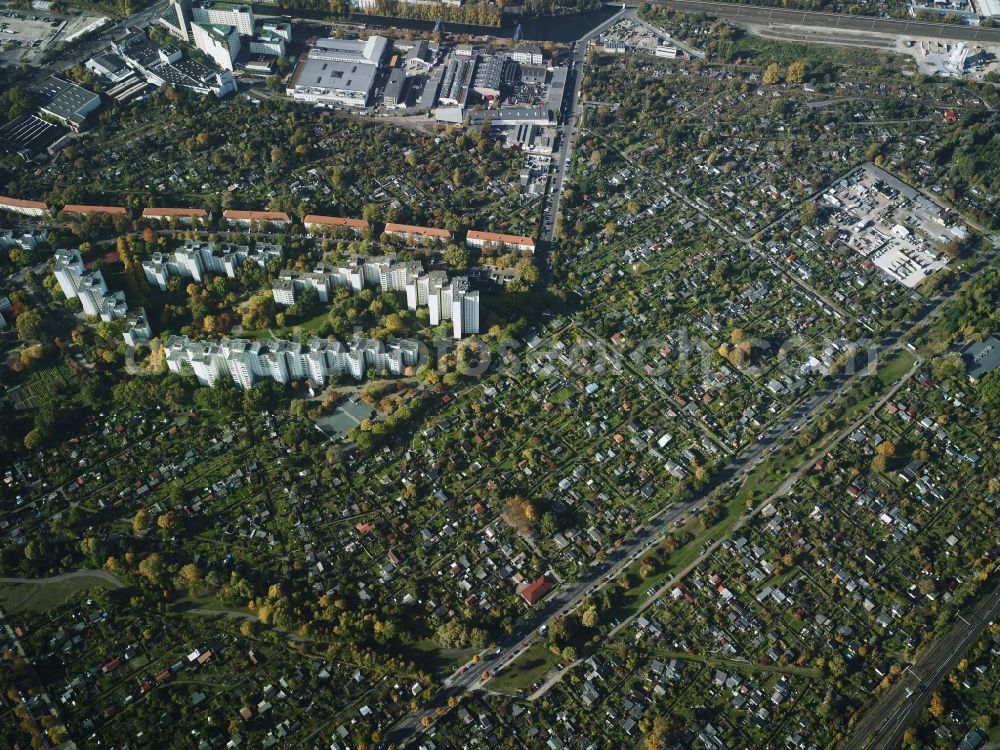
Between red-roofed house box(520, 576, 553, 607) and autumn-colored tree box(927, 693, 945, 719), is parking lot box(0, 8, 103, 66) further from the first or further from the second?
autumn-colored tree box(927, 693, 945, 719)

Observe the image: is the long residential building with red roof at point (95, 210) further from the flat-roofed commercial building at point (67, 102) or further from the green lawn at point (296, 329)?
the green lawn at point (296, 329)

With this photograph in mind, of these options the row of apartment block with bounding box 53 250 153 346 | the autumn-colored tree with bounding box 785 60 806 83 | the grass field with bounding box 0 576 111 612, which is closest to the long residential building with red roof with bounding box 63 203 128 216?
the row of apartment block with bounding box 53 250 153 346

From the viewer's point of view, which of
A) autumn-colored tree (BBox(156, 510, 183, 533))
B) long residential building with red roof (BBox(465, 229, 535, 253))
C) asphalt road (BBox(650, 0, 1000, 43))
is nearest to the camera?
autumn-colored tree (BBox(156, 510, 183, 533))

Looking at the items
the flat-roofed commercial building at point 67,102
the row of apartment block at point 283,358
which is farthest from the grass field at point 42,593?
the flat-roofed commercial building at point 67,102

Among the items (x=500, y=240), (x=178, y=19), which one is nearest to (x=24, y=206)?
(x=178, y=19)

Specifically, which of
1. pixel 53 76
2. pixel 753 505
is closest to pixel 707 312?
pixel 753 505

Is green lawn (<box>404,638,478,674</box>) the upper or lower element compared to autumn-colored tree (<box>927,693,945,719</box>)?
lower

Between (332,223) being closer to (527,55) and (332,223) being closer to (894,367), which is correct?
(527,55)
